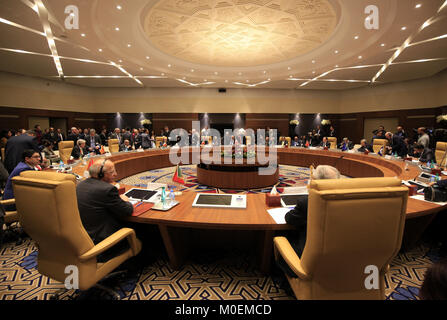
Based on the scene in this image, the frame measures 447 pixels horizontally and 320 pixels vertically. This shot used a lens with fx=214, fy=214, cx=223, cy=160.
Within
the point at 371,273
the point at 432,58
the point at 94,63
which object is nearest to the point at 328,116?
the point at 432,58

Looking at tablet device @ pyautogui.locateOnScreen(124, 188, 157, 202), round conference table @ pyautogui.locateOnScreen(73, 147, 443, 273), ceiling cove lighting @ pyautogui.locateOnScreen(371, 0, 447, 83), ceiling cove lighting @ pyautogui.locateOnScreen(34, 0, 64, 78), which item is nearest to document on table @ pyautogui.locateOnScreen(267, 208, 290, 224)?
round conference table @ pyautogui.locateOnScreen(73, 147, 443, 273)

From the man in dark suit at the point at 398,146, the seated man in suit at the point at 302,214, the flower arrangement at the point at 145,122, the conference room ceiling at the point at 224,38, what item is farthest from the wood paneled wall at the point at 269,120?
the seated man in suit at the point at 302,214

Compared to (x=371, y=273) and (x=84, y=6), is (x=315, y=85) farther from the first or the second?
(x=371, y=273)

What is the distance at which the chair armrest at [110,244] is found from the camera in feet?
4.75

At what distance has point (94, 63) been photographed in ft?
26.5

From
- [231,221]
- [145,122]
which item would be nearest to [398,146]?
[231,221]

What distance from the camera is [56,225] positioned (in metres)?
1.36

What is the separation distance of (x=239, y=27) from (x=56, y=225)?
5899 mm

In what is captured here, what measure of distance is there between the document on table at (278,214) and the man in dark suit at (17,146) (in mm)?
4548

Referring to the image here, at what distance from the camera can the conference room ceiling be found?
4562mm

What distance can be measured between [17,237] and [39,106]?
1090 cm

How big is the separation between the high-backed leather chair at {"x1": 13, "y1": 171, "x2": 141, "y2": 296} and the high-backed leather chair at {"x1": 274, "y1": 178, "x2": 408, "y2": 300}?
4.54 ft

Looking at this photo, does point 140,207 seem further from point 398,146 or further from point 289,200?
point 398,146

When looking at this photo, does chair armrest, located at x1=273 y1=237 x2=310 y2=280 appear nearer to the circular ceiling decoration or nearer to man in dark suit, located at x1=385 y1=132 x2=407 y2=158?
the circular ceiling decoration
